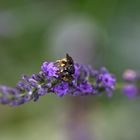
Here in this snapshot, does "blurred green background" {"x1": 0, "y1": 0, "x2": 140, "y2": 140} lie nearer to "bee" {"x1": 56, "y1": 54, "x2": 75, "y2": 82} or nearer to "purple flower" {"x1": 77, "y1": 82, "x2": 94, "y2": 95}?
"purple flower" {"x1": 77, "y1": 82, "x2": 94, "y2": 95}

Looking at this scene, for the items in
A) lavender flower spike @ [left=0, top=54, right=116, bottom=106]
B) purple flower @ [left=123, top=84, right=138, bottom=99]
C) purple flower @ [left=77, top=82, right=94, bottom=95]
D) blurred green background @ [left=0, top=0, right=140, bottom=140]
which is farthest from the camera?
blurred green background @ [left=0, top=0, right=140, bottom=140]

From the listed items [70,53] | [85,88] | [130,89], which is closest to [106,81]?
[85,88]

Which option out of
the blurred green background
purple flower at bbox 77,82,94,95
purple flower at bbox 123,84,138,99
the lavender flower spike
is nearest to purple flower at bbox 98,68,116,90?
purple flower at bbox 77,82,94,95

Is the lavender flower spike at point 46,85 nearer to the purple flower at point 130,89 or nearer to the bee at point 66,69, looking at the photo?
the bee at point 66,69

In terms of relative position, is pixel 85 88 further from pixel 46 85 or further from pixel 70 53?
pixel 70 53

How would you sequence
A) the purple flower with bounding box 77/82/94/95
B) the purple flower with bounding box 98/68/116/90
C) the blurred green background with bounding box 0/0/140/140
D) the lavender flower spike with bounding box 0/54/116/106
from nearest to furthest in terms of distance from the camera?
the lavender flower spike with bounding box 0/54/116/106 → the purple flower with bounding box 77/82/94/95 → the purple flower with bounding box 98/68/116/90 → the blurred green background with bounding box 0/0/140/140

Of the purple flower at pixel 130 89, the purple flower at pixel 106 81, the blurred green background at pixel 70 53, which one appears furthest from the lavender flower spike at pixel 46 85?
the blurred green background at pixel 70 53
